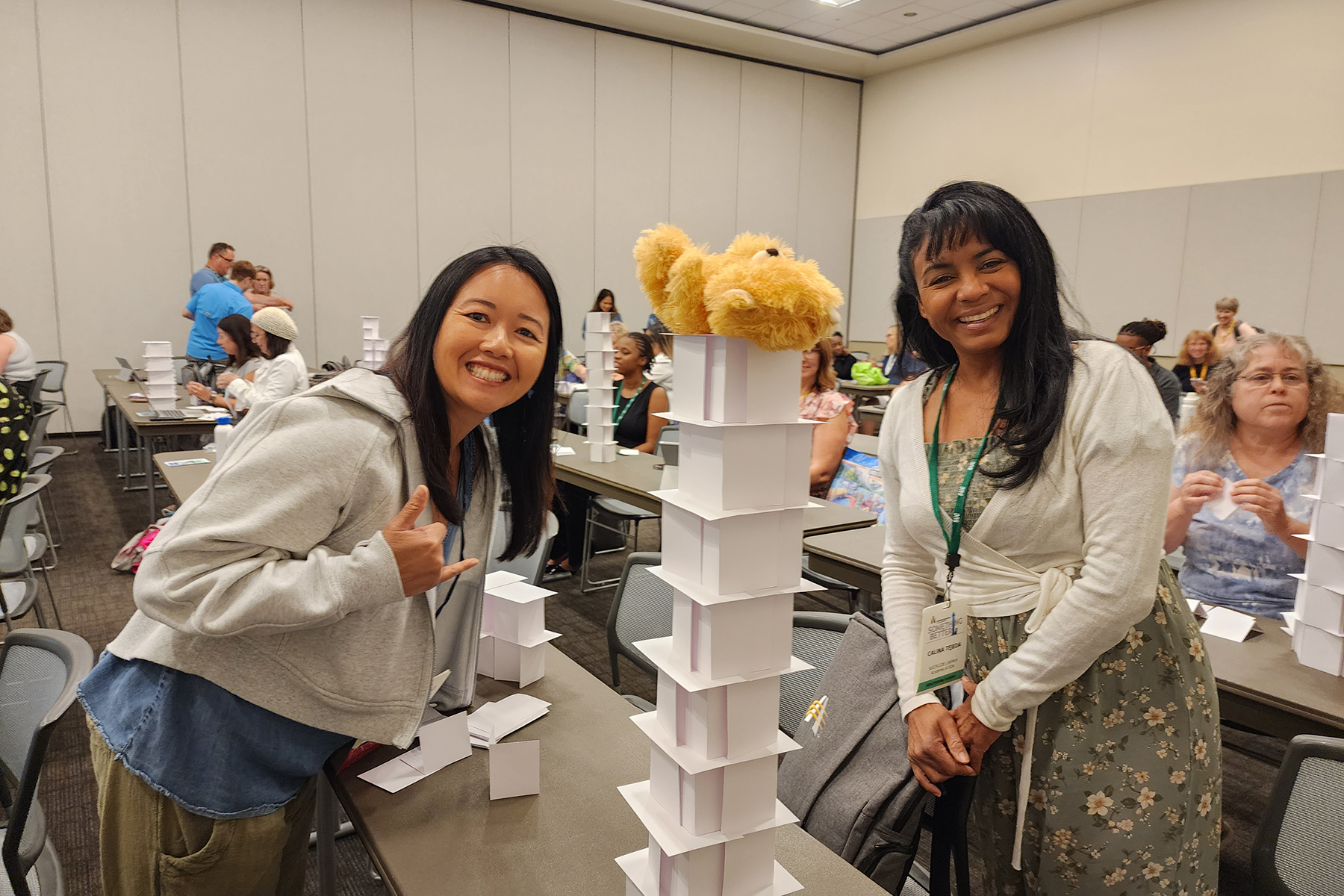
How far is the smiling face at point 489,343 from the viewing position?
1.30 metres

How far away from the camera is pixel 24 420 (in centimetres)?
408

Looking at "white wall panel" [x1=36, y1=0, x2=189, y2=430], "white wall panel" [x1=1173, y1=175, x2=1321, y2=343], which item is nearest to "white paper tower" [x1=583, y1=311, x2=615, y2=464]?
"white wall panel" [x1=36, y1=0, x2=189, y2=430]

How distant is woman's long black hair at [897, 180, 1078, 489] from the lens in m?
1.34

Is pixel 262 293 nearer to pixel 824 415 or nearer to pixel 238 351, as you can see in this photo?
pixel 238 351

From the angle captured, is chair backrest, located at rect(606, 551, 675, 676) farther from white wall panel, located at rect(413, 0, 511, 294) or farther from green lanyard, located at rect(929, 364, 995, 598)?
white wall panel, located at rect(413, 0, 511, 294)

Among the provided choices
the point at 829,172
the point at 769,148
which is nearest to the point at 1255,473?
the point at 769,148

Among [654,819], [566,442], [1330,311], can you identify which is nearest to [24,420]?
[566,442]

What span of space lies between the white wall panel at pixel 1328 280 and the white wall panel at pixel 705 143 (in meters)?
6.59

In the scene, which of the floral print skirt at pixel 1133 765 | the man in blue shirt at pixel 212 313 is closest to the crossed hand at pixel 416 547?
the floral print skirt at pixel 1133 765

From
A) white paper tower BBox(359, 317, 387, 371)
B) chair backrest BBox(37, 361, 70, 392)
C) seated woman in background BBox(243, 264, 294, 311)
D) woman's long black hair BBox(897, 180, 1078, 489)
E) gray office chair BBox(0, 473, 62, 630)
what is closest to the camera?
woman's long black hair BBox(897, 180, 1078, 489)

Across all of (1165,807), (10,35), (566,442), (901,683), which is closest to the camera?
(1165,807)

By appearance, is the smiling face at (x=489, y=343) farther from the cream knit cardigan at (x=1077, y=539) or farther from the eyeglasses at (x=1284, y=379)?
the eyeglasses at (x=1284, y=379)

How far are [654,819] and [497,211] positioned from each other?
10.1 meters

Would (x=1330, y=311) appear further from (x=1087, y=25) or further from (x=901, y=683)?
(x=901, y=683)
